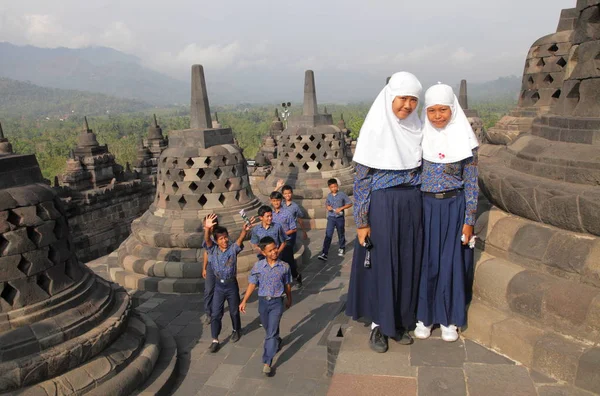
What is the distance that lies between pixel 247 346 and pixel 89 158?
13.8 m

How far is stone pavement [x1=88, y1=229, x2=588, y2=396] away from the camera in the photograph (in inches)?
108

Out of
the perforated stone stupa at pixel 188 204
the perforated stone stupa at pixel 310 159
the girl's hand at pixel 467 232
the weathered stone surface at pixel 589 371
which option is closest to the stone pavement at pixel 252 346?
the perforated stone stupa at pixel 188 204

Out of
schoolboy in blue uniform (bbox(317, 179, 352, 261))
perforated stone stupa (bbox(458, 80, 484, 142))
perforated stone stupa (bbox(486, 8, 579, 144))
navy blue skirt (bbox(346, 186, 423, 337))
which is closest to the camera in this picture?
navy blue skirt (bbox(346, 186, 423, 337))

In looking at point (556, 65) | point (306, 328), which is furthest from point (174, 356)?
point (556, 65)

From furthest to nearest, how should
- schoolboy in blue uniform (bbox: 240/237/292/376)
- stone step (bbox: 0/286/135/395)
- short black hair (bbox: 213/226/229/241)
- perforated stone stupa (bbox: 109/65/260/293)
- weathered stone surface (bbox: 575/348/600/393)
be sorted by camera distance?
perforated stone stupa (bbox: 109/65/260/293), short black hair (bbox: 213/226/229/241), schoolboy in blue uniform (bbox: 240/237/292/376), stone step (bbox: 0/286/135/395), weathered stone surface (bbox: 575/348/600/393)

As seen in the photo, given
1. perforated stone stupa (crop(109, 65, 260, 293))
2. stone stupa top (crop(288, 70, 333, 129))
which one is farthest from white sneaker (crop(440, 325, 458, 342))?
stone stupa top (crop(288, 70, 333, 129))

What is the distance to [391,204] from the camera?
9.73ft

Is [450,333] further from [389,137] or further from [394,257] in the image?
[389,137]

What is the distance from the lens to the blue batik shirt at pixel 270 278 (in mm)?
4504

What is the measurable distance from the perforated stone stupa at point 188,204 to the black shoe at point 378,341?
175 inches

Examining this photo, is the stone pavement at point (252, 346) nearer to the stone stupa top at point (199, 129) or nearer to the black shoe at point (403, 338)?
the black shoe at point (403, 338)

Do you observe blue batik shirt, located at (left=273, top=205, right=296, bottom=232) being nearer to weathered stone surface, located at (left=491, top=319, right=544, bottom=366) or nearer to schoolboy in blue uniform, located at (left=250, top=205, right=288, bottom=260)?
schoolboy in blue uniform, located at (left=250, top=205, right=288, bottom=260)

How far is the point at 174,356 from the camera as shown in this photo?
16.3 ft

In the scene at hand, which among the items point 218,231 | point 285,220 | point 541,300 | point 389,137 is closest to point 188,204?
point 285,220
